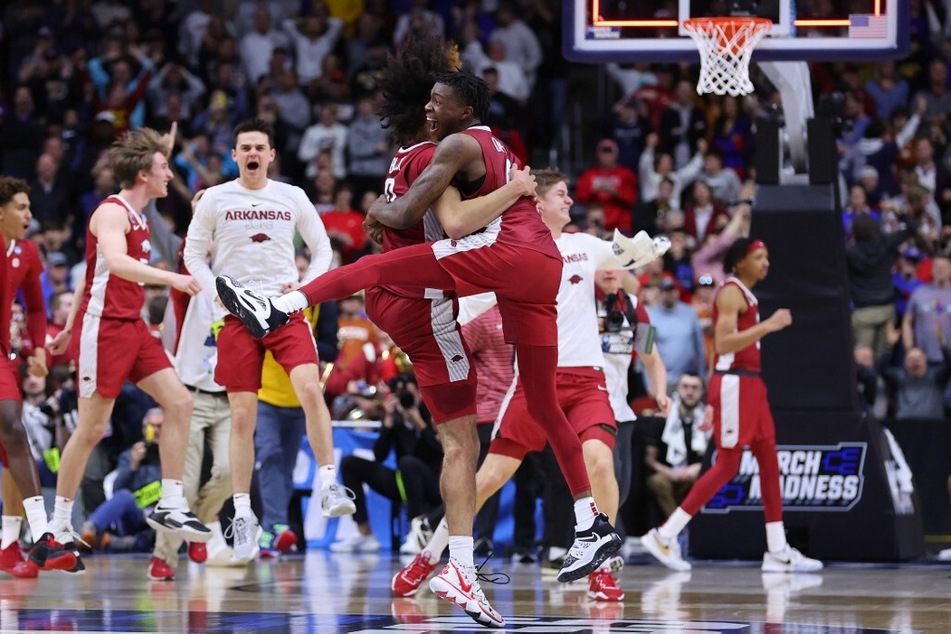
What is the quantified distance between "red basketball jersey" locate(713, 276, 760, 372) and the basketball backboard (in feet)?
5.69

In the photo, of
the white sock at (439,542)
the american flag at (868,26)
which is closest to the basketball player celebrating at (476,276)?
the white sock at (439,542)

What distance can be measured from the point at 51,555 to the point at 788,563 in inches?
200

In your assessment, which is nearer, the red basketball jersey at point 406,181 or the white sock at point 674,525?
the red basketball jersey at point 406,181

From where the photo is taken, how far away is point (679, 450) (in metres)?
13.6

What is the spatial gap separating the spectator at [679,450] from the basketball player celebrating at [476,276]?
586cm

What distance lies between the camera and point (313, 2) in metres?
22.1

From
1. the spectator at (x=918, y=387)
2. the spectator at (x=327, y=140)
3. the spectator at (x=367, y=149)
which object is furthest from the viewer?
the spectator at (x=327, y=140)

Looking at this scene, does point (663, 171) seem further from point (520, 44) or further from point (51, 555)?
point (51, 555)

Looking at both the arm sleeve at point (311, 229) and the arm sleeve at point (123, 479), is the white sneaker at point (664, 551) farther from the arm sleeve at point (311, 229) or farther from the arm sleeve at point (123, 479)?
the arm sleeve at point (123, 479)

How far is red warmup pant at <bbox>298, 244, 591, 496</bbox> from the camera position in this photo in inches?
286

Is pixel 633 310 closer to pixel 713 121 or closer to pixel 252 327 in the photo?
pixel 252 327

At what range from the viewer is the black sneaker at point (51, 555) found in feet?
31.7

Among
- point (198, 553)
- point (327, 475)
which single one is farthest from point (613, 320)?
point (198, 553)

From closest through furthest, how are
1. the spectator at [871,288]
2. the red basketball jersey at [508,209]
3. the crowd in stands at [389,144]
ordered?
the red basketball jersey at [508,209], the crowd in stands at [389,144], the spectator at [871,288]
